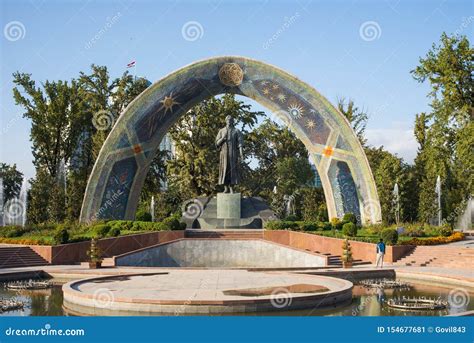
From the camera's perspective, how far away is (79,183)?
43.8 meters

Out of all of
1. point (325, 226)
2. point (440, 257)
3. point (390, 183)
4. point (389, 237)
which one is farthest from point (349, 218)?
point (390, 183)

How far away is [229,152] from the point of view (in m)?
34.1

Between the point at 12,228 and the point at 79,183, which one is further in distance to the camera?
the point at 79,183

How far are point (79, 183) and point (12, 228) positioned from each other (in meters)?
13.5

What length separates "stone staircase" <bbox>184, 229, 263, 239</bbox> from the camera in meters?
30.6

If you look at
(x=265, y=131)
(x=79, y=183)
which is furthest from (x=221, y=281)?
(x=265, y=131)

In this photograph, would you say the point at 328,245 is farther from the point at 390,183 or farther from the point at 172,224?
the point at 390,183

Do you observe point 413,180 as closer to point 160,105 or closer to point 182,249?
point 160,105

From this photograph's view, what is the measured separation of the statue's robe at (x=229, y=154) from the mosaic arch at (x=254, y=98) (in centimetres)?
476
